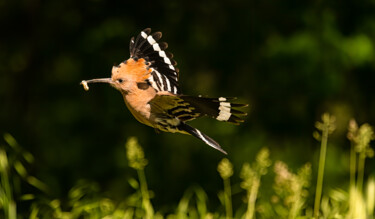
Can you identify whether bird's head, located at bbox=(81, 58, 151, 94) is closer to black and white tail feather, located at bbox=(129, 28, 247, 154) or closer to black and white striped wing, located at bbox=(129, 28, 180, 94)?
black and white tail feather, located at bbox=(129, 28, 247, 154)

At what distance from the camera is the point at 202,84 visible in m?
4.21

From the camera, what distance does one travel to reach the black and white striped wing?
1.29 metres

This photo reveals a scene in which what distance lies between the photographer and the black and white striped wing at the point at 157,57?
4.23 ft

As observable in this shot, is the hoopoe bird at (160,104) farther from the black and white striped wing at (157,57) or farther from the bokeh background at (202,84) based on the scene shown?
the bokeh background at (202,84)

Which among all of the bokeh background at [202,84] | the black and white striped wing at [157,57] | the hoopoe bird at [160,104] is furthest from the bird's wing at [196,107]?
the bokeh background at [202,84]

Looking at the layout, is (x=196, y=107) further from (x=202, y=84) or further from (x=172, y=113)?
(x=202, y=84)

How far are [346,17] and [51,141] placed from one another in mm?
2283

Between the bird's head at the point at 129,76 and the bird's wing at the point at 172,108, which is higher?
the bird's head at the point at 129,76

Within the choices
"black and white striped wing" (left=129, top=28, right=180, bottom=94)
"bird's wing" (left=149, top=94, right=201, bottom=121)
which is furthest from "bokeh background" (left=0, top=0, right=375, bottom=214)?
"bird's wing" (left=149, top=94, right=201, bottom=121)

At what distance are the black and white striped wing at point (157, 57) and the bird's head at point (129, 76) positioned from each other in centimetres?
14

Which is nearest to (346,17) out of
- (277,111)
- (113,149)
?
(277,111)

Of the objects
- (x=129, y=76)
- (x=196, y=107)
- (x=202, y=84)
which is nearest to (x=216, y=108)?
(x=196, y=107)

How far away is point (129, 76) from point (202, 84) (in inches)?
124

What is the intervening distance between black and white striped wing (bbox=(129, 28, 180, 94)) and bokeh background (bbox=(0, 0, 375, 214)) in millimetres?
2688
